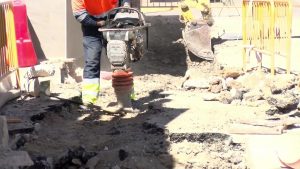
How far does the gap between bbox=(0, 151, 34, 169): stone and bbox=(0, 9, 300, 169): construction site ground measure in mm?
192

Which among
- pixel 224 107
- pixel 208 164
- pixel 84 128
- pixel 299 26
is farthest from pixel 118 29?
pixel 299 26

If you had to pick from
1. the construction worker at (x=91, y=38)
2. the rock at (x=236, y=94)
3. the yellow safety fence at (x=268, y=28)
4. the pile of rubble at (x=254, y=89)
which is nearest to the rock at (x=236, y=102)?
the pile of rubble at (x=254, y=89)

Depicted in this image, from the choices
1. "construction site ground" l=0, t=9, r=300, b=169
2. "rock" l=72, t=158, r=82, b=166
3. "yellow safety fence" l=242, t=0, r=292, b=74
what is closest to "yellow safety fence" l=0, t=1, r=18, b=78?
"construction site ground" l=0, t=9, r=300, b=169

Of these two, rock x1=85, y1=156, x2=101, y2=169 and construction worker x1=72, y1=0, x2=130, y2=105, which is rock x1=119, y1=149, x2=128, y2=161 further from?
construction worker x1=72, y1=0, x2=130, y2=105

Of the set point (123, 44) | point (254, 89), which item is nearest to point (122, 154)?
point (123, 44)

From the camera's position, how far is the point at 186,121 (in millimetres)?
5891

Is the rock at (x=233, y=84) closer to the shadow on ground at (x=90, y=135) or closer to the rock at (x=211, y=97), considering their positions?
the rock at (x=211, y=97)

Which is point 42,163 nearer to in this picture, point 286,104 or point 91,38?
point 91,38

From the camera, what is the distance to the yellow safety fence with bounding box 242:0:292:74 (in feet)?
27.5

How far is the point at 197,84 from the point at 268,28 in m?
A: 1.47

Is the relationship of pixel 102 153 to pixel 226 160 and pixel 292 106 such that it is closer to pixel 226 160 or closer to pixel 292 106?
pixel 226 160

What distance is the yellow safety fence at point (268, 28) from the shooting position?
837 centimetres

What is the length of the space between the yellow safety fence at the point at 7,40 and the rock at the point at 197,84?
105 inches

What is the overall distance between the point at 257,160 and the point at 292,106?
161 cm
